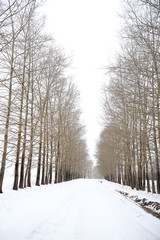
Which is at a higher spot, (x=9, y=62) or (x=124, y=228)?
(x=9, y=62)

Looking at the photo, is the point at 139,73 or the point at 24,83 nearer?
the point at 139,73

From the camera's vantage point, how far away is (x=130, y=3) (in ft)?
19.0

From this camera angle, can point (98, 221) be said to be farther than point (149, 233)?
Yes

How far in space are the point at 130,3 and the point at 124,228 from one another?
7.33 metres

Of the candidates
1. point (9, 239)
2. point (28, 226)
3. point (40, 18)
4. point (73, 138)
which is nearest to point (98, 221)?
point (28, 226)

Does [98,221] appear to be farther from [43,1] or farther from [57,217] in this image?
[43,1]

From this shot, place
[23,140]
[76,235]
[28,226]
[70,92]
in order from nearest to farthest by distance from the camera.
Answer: [76,235] < [28,226] < [23,140] < [70,92]

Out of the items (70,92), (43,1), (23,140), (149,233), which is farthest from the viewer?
(70,92)

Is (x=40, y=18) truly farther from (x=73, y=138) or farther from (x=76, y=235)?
(x=73, y=138)

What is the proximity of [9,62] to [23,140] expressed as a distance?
5.03m

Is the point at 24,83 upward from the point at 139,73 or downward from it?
upward

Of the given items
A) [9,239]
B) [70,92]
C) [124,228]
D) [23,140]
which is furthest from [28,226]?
[70,92]

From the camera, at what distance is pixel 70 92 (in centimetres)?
1923

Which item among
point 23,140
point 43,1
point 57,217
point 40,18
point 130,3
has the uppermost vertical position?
point 40,18
